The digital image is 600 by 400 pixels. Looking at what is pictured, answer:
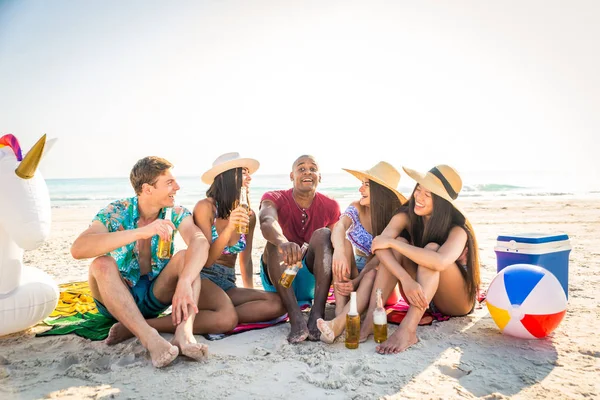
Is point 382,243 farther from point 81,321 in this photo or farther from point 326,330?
point 81,321

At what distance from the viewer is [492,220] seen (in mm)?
12414

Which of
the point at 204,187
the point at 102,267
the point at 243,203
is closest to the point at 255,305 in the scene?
the point at 243,203

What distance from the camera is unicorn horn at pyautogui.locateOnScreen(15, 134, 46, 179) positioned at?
3.45 meters

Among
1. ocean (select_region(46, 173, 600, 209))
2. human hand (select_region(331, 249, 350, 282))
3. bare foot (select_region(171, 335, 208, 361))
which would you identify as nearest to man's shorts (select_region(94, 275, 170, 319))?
bare foot (select_region(171, 335, 208, 361))

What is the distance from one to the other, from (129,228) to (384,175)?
90.9 inches

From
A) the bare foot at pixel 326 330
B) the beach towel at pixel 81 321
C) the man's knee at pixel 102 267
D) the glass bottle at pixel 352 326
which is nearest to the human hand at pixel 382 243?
the glass bottle at pixel 352 326

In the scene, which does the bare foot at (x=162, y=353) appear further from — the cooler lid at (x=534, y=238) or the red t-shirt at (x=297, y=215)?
the cooler lid at (x=534, y=238)

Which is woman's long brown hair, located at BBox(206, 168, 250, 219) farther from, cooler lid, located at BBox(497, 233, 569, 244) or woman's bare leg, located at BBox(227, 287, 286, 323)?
cooler lid, located at BBox(497, 233, 569, 244)

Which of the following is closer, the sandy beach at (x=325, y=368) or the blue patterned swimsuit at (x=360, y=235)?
the sandy beach at (x=325, y=368)

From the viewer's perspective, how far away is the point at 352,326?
342cm

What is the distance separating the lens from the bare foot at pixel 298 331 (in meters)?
3.59

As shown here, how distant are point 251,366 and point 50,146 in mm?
2449

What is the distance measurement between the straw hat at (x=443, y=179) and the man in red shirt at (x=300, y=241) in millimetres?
926

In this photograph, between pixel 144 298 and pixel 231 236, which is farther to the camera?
pixel 231 236
